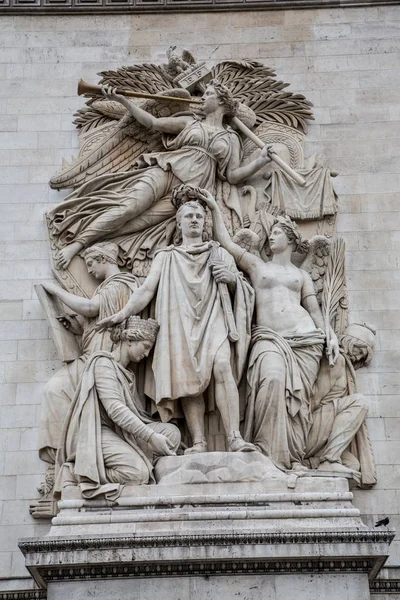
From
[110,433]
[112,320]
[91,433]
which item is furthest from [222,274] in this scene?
[91,433]

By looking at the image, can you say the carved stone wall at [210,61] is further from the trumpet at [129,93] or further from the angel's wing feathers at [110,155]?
the trumpet at [129,93]

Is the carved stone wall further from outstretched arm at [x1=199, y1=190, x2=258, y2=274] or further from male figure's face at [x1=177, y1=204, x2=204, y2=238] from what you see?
male figure's face at [x1=177, y1=204, x2=204, y2=238]

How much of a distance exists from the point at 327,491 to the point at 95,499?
Answer: 2.29 m

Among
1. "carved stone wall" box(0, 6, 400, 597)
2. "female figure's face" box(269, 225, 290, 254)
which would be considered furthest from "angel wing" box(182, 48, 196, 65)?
"female figure's face" box(269, 225, 290, 254)

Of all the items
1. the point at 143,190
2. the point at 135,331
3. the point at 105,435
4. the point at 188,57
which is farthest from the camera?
the point at 188,57

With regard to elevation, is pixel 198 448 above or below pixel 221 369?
below

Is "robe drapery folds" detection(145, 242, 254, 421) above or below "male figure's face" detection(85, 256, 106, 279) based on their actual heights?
below

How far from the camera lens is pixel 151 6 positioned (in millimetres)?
15109

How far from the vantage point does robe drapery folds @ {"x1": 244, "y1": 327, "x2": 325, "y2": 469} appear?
1194 cm

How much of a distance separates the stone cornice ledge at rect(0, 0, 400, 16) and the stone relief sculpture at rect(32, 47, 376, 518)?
1063mm

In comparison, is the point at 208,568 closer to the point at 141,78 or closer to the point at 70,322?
the point at 70,322

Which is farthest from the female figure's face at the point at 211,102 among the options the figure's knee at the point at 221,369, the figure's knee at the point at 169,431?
the figure's knee at the point at 169,431

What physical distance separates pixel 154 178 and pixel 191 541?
463 cm

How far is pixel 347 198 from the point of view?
13.8 m
